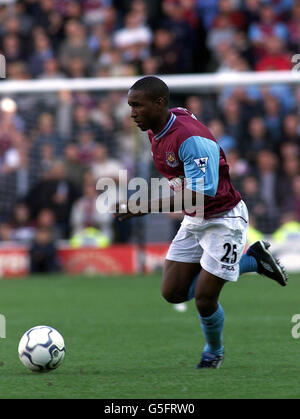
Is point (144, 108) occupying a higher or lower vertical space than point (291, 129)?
higher

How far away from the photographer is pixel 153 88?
19.7 feet

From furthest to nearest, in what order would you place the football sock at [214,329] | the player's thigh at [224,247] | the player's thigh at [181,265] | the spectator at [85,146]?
1. the spectator at [85,146]
2. the player's thigh at [181,265]
3. the football sock at [214,329]
4. the player's thigh at [224,247]

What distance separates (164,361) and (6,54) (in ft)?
34.1

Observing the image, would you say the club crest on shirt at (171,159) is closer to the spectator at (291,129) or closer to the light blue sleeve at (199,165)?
the light blue sleeve at (199,165)

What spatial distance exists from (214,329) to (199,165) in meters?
1.19

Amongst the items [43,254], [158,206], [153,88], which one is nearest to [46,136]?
[43,254]

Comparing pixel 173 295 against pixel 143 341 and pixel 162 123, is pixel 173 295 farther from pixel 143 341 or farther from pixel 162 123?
pixel 143 341

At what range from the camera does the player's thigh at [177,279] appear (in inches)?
255

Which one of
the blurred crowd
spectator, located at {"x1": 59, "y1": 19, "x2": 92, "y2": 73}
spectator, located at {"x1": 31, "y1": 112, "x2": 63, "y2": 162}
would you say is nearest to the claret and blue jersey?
the blurred crowd

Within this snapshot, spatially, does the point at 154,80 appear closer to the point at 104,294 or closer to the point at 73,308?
the point at 73,308

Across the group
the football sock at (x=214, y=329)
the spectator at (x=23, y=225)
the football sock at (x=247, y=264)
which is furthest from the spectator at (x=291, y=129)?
the football sock at (x=214, y=329)

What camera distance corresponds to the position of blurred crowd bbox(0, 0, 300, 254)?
13.6 metres

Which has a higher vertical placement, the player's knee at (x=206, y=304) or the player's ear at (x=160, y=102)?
the player's ear at (x=160, y=102)

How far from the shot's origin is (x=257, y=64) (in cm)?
1485
